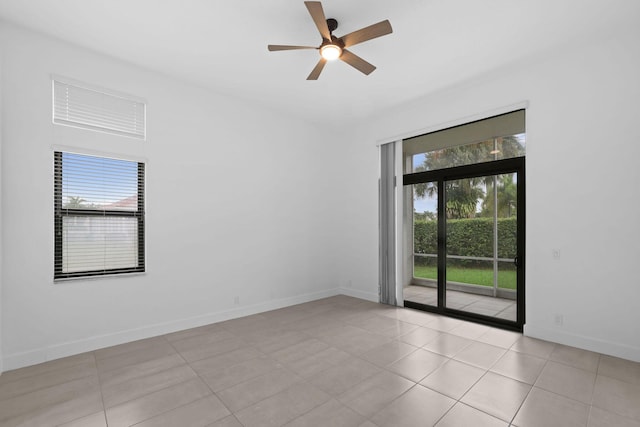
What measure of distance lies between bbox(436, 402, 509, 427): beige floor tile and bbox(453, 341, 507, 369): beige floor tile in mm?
814

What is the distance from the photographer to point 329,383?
106 inches

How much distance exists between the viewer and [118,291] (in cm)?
355

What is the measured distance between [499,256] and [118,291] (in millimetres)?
4823

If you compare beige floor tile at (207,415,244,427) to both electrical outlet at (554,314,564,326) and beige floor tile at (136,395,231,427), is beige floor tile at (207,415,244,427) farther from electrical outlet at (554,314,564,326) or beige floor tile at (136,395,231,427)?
electrical outlet at (554,314,564,326)

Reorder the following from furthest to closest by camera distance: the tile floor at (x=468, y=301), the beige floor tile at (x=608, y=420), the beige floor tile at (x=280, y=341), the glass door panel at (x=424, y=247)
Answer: the glass door panel at (x=424, y=247)
the tile floor at (x=468, y=301)
the beige floor tile at (x=280, y=341)
the beige floor tile at (x=608, y=420)

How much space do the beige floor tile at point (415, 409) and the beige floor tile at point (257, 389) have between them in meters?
0.85

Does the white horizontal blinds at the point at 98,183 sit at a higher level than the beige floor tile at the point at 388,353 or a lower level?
higher

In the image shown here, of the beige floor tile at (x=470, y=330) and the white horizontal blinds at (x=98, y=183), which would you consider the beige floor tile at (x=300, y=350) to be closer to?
the beige floor tile at (x=470, y=330)

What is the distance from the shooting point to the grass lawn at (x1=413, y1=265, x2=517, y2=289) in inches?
164

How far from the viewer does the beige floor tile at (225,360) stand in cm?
297

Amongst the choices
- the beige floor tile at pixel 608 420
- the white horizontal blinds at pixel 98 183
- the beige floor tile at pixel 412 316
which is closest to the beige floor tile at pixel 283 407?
the beige floor tile at pixel 608 420

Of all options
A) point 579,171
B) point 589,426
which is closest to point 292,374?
point 589,426

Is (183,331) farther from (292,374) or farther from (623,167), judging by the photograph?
(623,167)

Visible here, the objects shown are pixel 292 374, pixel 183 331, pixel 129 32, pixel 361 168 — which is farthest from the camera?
pixel 361 168
